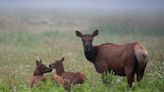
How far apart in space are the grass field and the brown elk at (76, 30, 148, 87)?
13.0 inches

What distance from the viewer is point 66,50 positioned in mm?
26266

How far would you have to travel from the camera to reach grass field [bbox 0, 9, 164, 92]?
14.5 metres

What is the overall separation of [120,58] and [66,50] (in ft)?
35.1

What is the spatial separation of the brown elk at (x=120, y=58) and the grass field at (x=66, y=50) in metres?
0.33

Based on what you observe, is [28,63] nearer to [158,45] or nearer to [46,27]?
[158,45]

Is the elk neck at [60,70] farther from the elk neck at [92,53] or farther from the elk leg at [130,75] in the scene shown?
the elk leg at [130,75]

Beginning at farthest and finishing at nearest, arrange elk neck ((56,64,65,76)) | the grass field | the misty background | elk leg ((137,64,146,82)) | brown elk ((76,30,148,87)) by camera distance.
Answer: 1. the misty background
2. elk neck ((56,64,65,76))
3. elk leg ((137,64,146,82))
4. brown elk ((76,30,148,87))
5. the grass field

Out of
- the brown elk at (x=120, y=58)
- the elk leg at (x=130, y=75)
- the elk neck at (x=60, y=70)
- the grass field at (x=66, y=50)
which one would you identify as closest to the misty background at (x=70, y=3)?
the grass field at (x=66, y=50)

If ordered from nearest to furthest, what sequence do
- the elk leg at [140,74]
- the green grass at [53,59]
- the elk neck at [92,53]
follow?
the green grass at [53,59] < the elk leg at [140,74] < the elk neck at [92,53]

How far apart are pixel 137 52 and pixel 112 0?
6908 cm

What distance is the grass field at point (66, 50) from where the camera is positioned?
47.5 ft

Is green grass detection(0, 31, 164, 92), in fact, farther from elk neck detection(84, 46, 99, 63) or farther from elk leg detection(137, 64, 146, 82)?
elk neck detection(84, 46, 99, 63)

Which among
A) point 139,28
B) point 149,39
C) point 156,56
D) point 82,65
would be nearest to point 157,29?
point 139,28

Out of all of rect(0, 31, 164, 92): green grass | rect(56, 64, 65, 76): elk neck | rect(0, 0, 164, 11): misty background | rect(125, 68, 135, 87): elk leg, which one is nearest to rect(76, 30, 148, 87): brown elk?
rect(125, 68, 135, 87): elk leg
